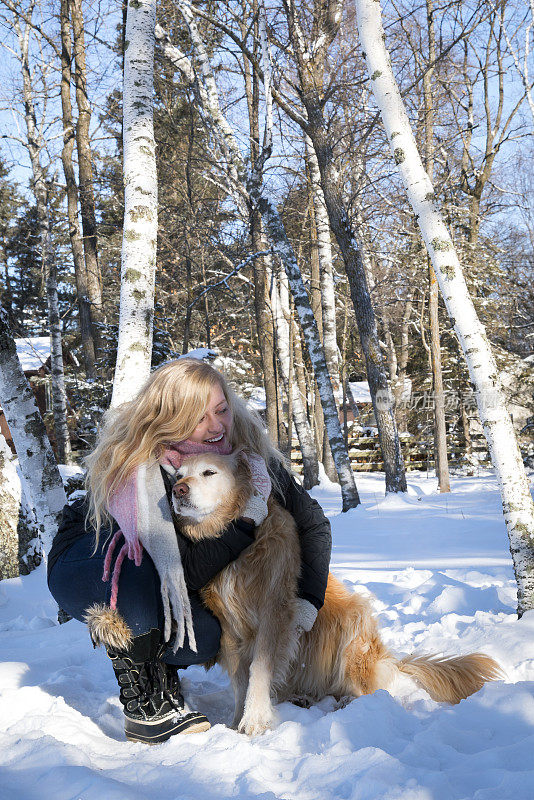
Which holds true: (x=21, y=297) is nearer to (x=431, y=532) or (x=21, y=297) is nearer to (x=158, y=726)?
(x=431, y=532)

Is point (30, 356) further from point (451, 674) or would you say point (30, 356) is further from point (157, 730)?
point (451, 674)

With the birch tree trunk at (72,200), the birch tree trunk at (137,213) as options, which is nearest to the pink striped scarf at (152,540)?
the birch tree trunk at (137,213)

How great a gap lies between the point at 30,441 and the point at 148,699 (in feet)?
6.75

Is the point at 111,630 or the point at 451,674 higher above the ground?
the point at 111,630

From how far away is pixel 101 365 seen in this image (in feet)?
38.7

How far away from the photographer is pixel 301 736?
188 centimetres

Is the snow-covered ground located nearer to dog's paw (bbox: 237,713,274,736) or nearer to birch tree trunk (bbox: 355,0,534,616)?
dog's paw (bbox: 237,713,274,736)

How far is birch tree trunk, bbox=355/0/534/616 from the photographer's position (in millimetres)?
3215

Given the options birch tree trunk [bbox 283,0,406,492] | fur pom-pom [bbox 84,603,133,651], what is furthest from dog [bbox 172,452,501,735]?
birch tree trunk [bbox 283,0,406,492]

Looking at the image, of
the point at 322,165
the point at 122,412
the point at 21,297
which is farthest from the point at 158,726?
the point at 21,297

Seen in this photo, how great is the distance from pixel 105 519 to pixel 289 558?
0.71 meters

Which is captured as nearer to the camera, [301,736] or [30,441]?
[301,736]

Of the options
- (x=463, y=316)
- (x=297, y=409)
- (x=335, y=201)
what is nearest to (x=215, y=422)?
(x=463, y=316)

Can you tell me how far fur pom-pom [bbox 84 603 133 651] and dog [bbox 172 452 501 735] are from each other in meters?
0.34
